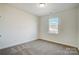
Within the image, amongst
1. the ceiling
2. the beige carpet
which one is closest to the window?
the ceiling

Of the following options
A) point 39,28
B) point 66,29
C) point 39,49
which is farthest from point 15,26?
point 66,29

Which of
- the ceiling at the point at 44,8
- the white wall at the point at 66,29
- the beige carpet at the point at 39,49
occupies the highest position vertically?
the ceiling at the point at 44,8

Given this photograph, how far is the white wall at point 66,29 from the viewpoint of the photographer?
1220 millimetres

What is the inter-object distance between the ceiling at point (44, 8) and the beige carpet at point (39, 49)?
1.89ft

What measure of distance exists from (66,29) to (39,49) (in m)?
0.61

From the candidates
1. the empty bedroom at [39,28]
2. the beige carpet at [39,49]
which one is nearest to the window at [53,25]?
the empty bedroom at [39,28]

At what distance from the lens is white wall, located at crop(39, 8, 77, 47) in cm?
122

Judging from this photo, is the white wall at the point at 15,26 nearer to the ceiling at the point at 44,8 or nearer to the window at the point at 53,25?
the ceiling at the point at 44,8

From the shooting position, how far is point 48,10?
1.30 metres

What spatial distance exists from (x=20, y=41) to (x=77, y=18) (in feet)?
3.51

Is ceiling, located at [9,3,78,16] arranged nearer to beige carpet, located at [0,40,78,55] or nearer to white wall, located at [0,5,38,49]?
white wall, located at [0,5,38,49]

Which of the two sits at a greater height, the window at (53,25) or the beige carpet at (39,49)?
the window at (53,25)

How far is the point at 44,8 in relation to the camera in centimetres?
126
